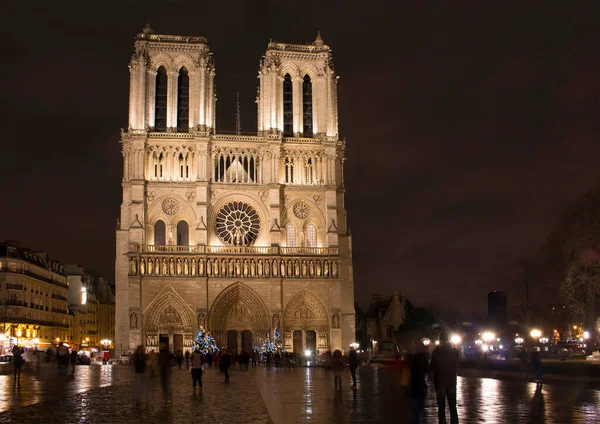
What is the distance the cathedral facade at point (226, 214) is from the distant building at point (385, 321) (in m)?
31.2

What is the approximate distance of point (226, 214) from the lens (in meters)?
62.4

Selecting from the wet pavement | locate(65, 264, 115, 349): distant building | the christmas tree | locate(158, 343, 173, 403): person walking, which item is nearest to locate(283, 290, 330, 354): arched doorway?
the christmas tree

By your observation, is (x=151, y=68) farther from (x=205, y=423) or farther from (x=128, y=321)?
(x=205, y=423)

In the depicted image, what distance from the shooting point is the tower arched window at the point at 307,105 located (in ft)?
215

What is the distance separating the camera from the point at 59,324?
79625mm

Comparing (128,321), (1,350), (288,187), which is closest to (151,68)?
(288,187)

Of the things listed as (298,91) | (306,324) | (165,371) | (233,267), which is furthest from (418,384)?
(298,91)

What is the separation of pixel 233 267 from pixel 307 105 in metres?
15.5

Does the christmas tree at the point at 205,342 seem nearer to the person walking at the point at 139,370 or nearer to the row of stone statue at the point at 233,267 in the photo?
the row of stone statue at the point at 233,267

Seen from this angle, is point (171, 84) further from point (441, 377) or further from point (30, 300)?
point (441, 377)

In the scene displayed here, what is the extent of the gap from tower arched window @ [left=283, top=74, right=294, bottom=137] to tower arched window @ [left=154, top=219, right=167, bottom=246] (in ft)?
41.0

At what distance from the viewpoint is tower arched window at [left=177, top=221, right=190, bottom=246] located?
62094 millimetres

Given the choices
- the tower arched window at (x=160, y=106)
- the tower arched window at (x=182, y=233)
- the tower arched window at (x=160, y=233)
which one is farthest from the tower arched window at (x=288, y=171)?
the tower arched window at (x=160, y=233)

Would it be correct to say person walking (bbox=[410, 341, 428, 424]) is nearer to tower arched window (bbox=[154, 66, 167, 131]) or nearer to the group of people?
the group of people
